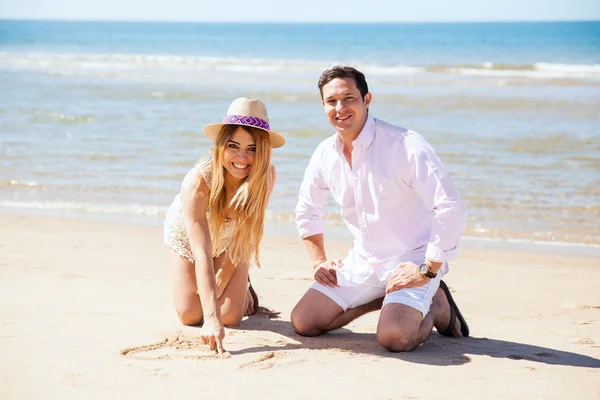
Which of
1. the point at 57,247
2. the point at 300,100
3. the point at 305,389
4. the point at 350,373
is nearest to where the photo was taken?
the point at 305,389

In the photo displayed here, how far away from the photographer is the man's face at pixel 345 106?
169 inches

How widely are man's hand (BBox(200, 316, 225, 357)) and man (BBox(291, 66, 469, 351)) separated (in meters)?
0.61

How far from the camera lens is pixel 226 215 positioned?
15.7 feet

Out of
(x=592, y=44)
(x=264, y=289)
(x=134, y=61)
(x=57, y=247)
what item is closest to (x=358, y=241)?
(x=264, y=289)

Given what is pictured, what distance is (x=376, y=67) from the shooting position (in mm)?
30000

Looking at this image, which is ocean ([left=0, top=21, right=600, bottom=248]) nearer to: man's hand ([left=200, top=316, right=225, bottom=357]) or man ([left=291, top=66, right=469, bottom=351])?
man ([left=291, top=66, right=469, bottom=351])

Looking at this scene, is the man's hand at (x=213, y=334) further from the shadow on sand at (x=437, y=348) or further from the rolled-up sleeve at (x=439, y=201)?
the rolled-up sleeve at (x=439, y=201)

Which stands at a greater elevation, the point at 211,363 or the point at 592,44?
the point at 592,44

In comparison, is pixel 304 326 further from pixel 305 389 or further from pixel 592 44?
pixel 592 44

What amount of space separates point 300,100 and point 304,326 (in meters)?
13.3

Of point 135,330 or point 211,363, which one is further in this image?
point 135,330

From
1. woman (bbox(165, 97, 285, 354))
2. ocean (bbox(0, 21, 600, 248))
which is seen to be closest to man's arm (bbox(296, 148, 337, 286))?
woman (bbox(165, 97, 285, 354))

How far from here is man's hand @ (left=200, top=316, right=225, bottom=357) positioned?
4.18 meters

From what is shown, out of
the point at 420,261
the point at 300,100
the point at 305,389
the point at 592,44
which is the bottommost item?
the point at 305,389
